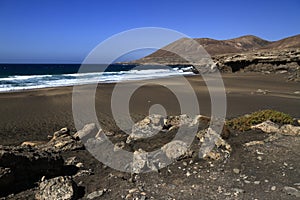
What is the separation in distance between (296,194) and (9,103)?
50.4 ft

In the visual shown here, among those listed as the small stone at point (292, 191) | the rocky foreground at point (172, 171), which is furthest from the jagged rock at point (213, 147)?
the small stone at point (292, 191)

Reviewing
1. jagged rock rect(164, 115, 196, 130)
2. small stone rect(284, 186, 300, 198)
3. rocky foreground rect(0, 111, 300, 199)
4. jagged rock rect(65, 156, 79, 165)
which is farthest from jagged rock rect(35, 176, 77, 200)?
jagged rock rect(164, 115, 196, 130)

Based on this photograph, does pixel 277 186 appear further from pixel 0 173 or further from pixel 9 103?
pixel 9 103

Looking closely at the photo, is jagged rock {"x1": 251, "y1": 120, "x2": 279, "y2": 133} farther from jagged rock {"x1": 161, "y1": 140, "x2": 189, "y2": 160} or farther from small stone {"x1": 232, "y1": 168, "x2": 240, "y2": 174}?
jagged rock {"x1": 161, "y1": 140, "x2": 189, "y2": 160}

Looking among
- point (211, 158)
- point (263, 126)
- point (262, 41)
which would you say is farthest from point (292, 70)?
point (262, 41)

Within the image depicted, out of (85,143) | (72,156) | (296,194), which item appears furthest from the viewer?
(85,143)

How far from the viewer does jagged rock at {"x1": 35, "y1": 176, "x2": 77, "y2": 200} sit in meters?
3.76

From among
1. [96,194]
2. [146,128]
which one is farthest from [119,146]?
[96,194]

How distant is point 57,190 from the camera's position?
3.81m

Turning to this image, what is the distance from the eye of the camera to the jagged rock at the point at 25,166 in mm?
4172

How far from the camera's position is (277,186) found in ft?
13.4

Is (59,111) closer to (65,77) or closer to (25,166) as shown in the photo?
(25,166)

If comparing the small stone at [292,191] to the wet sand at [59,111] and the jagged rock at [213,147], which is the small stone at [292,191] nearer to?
the jagged rock at [213,147]

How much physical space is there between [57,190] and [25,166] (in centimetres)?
105
